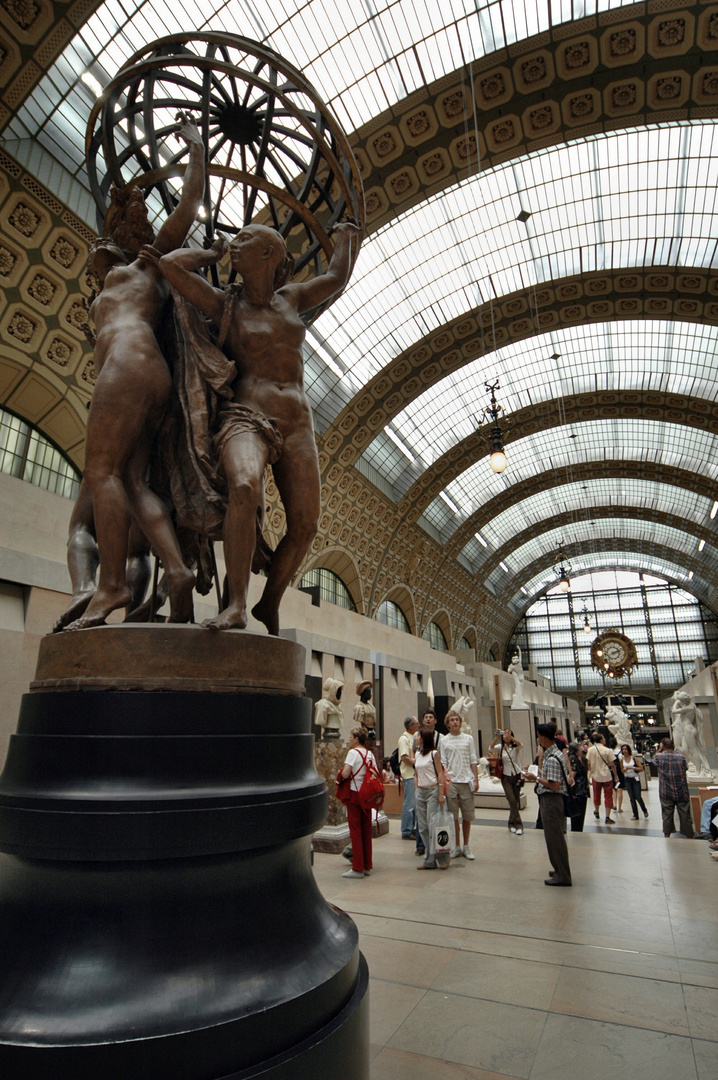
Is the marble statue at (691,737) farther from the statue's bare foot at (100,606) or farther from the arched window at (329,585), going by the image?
the statue's bare foot at (100,606)

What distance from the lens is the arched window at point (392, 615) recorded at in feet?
83.5

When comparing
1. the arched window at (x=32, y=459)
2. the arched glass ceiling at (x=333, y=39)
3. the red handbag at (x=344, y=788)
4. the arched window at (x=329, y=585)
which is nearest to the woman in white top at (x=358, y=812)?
the red handbag at (x=344, y=788)

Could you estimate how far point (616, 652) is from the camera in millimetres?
44625

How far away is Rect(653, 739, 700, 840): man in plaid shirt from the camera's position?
8.47m

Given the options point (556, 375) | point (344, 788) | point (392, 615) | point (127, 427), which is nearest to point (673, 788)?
point (344, 788)

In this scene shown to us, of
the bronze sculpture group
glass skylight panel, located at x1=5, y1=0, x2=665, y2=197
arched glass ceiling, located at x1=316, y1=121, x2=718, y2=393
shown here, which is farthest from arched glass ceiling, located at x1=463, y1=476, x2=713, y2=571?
the bronze sculpture group

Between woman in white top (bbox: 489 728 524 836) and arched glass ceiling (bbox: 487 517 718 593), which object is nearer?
woman in white top (bbox: 489 728 524 836)

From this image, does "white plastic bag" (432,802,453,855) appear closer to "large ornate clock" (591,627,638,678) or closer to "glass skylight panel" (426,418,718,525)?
"glass skylight panel" (426,418,718,525)

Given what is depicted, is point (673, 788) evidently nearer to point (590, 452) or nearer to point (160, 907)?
point (160, 907)

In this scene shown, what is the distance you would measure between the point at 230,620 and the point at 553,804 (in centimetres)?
450

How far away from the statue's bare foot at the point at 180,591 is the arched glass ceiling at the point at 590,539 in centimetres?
3748

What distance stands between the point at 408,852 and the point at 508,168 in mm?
16817

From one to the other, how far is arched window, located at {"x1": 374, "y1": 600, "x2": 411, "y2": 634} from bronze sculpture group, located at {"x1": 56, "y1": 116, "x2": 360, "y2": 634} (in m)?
22.0

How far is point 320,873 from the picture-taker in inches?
231
